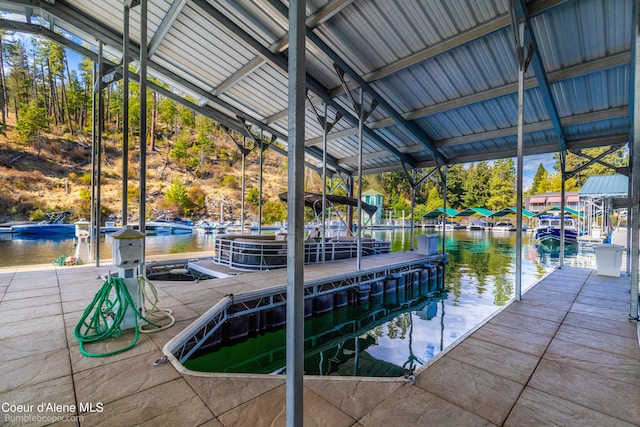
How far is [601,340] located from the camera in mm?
2977

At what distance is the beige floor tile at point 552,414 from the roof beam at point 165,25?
7.52 meters

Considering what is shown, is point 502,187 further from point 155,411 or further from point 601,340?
point 155,411

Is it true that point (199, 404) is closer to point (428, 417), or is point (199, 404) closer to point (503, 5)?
point (428, 417)

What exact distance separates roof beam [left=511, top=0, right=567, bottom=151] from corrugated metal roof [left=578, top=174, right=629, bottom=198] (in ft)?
36.9

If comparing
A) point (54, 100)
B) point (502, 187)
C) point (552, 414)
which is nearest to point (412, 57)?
point (552, 414)

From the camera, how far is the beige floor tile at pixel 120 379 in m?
1.96

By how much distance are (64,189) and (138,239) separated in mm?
27469

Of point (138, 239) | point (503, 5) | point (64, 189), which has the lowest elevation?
point (138, 239)

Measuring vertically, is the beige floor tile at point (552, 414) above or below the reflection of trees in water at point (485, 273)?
above

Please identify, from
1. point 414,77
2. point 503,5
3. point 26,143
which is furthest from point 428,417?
point 26,143

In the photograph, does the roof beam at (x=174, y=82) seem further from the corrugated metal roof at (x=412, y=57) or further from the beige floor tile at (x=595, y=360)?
the beige floor tile at (x=595, y=360)

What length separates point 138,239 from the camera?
3223 mm

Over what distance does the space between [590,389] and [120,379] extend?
11.8 feet

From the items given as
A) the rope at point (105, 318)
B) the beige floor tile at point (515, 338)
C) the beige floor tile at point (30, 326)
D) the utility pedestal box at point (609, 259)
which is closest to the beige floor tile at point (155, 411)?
the rope at point (105, 318)
